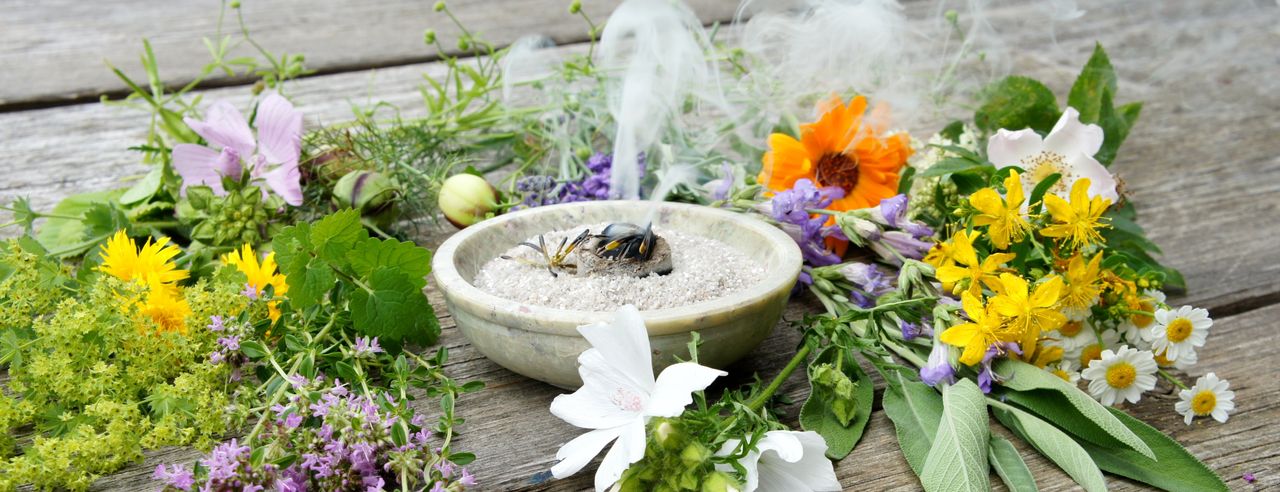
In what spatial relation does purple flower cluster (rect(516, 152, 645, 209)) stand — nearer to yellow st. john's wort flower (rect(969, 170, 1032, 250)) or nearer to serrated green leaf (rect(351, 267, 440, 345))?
serrated green leaf (rect(351, 267, 440, 345))

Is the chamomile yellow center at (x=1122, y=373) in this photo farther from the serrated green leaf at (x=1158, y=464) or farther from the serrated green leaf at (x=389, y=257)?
the serrated green leaf at (x=389, y=257)

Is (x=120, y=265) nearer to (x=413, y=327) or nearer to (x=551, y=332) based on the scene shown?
(x=413, y=327)

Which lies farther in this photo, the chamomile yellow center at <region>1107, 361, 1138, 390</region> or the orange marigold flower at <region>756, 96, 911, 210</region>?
the orange marigold flower at <region>756, 96, 911, 210</region>

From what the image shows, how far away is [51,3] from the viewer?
9.19 ft

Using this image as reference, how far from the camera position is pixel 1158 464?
90 centimetres

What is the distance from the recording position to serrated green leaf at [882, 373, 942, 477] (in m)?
0.92

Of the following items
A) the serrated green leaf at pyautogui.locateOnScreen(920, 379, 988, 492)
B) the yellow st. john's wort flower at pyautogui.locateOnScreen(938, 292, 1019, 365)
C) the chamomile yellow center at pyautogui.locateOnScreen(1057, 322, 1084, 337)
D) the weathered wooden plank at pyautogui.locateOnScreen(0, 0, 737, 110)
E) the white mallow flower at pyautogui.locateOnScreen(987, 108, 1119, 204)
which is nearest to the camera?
the serrated green leaf at pyautogui.locateOnScreen(920, 379, 988, 492)

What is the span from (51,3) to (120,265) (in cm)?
216

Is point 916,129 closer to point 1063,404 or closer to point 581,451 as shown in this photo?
point 1063,404

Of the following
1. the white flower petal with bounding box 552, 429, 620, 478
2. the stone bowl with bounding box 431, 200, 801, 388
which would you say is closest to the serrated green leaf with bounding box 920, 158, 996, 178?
the stone bowl with bounding box 431, 200, 801, 388

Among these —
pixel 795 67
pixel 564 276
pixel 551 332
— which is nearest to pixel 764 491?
pixel 551 332

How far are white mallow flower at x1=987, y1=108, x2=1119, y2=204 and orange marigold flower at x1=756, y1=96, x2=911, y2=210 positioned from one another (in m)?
0.18

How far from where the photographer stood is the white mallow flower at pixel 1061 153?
124 cm

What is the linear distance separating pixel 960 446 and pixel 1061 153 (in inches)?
21.8
